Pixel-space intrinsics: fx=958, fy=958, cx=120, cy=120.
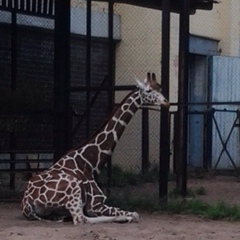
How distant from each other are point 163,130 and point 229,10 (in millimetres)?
8498

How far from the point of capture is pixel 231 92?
59.4 ft

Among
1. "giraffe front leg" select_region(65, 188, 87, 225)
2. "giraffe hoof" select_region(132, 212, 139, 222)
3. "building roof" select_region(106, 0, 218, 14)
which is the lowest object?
"giraffe hoof" select_region(132, 212, 139, 222)

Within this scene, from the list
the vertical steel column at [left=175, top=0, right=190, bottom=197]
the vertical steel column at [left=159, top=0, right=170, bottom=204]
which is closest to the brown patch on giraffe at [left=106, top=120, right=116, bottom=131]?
the vertical steel column at [left=159, top=0, right=170, bottom=204]

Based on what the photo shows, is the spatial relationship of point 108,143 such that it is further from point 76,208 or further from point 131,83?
point 131,83

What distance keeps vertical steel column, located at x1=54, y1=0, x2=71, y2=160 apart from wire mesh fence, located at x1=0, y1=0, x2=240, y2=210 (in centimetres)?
15

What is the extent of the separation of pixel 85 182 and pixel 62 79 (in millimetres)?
2389

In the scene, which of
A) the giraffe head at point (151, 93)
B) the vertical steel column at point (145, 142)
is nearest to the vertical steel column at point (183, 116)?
the giraffe head at point (151, 93)

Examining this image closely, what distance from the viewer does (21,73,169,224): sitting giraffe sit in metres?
10.1

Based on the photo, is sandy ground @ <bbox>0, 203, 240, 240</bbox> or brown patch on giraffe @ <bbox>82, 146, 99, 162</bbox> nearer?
sandy ground @ <bbox>0, 203, 240, 240</bbox>

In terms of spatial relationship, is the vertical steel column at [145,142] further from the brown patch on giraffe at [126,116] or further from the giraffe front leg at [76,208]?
the giraffe front leg at [76,208]

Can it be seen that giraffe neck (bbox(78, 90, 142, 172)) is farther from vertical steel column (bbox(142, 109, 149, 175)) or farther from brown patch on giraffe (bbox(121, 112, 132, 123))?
vertical steel column (bbox(142, 109, 149, 175))

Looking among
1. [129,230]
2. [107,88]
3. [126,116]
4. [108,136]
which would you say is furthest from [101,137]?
[129,230]

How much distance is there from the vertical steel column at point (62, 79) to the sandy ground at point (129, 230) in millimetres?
1751

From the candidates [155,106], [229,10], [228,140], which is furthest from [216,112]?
[155,106]
